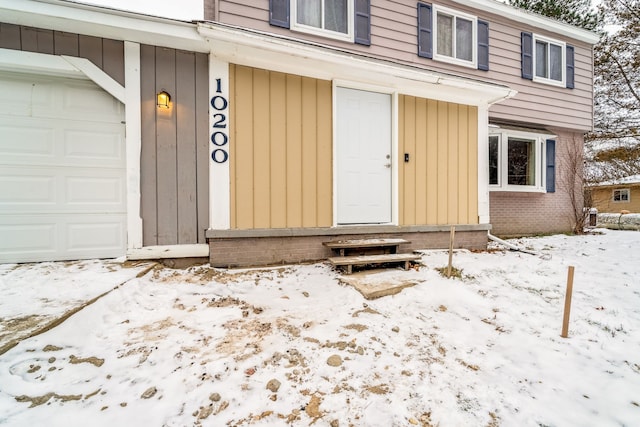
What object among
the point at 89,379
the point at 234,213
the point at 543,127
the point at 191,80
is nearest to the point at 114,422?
the point at 89,379

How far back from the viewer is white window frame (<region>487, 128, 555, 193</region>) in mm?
6355

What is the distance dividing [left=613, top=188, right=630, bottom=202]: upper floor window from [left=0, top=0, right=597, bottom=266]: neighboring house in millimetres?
18134

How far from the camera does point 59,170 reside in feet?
10.5

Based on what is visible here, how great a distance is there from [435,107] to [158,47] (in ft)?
12.9

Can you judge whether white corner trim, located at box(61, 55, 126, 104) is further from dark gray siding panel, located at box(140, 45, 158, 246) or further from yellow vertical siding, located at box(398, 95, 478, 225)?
yellow vertical siding, located at box(398, 95, 478, 225)

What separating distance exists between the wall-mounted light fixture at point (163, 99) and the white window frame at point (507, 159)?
21.2ft

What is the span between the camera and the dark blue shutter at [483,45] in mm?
5938

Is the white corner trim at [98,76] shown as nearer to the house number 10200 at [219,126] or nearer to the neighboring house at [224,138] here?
the neighboring house at [224,138]

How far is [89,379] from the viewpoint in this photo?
145 centimetres

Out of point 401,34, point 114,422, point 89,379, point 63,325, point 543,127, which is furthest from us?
point 543,127

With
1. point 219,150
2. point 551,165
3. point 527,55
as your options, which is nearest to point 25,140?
point 219,150

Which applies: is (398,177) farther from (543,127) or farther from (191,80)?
(543,127)

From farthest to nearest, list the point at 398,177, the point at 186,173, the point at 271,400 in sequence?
the point at 398,177 < the point at 186,173 < the point at 271,400

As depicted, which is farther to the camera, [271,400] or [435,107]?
[435,107]
